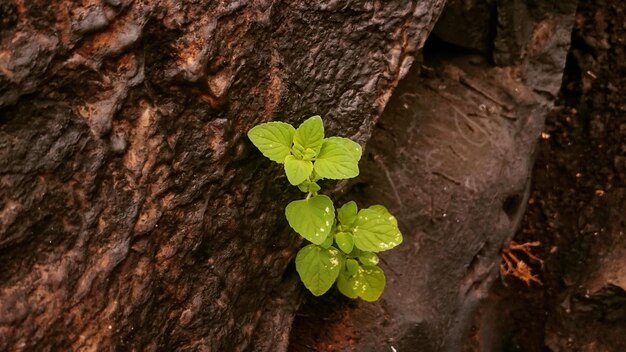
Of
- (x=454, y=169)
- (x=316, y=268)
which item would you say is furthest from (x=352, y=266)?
(x=454, y=169)

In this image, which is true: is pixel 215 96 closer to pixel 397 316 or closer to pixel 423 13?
pixel 423 13

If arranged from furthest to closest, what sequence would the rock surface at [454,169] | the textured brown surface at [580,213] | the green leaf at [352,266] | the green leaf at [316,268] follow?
the textured brown surface at [580,213], the rock surface at [454,169], the green leaf at [352,266], the green leaf at [316,268]


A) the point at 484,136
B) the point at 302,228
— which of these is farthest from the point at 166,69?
the point at 484,136

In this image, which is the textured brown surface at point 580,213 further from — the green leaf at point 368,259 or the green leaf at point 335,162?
the green leaf at point 335,162

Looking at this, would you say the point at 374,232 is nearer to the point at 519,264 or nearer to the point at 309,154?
the point at 309,154

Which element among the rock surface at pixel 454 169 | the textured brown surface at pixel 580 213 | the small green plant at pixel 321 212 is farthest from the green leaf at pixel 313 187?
the textured brown surface at pixel 580 213

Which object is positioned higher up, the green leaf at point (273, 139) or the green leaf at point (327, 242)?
the green leaf at point (273, 139)

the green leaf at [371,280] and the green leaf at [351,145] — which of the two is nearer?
the green leaf at [351,145]
